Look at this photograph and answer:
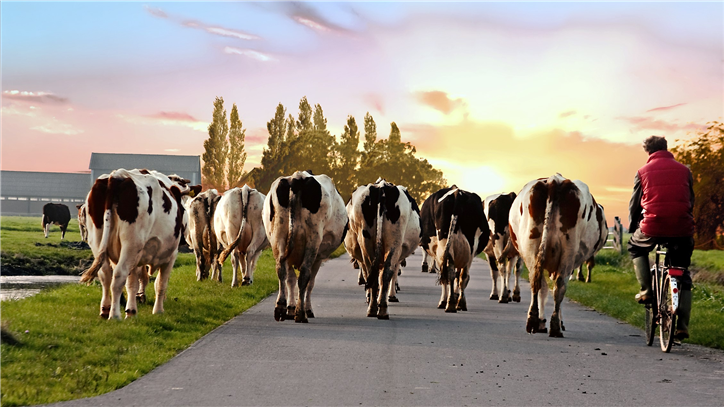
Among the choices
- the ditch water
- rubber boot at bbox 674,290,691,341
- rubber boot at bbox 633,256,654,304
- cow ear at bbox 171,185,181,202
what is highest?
cow ear at bbox 171,185,181,202

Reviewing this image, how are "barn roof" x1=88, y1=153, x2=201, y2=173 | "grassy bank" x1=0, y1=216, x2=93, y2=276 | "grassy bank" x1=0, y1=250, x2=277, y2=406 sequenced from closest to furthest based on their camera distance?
"grassy bank" x1=0, y1=250, x2=277, y2=406 → "grassy bank" x1=0, y1=216, x2=93, y2=276 → "barn roof" x1=88, y1=153, x2=201, y2=173

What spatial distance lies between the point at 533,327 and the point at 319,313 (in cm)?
396

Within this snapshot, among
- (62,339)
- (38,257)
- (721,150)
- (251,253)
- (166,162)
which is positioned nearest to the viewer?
(62,339)

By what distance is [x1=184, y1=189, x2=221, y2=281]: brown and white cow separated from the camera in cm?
1816

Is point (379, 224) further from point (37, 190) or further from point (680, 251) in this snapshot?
point (37, 190)

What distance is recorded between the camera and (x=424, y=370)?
7789 mm

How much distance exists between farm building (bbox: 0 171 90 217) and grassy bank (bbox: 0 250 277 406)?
109m

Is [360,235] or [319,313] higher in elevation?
[360,235]

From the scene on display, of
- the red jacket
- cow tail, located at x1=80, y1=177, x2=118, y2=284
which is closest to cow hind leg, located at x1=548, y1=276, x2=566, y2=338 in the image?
the red jacket

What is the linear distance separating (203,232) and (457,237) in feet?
24.8

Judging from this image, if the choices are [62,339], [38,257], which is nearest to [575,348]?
[62,339]

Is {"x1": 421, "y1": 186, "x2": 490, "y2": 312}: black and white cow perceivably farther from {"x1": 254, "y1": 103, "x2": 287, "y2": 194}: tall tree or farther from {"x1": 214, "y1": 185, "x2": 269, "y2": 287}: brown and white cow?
{"x1": 254, "y1": 103, "x2": 287, "y2": 194}: tall tree

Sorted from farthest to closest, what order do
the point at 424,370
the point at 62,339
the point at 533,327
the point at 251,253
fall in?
the point at 251,253 → the point at 533,327 → the point at 62,339 → the point at 424,370

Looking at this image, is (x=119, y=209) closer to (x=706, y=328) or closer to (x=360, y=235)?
(x=360, y=235)
